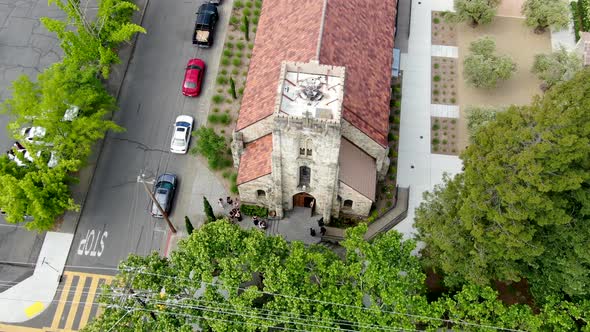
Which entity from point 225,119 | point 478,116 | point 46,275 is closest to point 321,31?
point 225,119

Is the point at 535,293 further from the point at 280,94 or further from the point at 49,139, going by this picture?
the point at 49,139

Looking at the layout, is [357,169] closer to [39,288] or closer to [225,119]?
[225,119]

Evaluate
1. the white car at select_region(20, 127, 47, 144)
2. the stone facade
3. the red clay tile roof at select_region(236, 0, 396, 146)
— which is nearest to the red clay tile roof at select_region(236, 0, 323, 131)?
the red clay tile roof at select_region(236, 0, 396, 146)

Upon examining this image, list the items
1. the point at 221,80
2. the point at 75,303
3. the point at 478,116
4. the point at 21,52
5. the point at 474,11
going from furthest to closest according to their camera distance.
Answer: the point at 21,52
the point at 474,11
the point at 221,80
the point at 478,116
the point at 75,303

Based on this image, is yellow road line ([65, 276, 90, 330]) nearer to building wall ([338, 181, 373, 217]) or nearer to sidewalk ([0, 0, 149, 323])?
sidewalk ([0, 0, 149, 323])

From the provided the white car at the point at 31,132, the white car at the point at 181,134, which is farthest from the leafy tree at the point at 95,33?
the white car at the point at 181,134

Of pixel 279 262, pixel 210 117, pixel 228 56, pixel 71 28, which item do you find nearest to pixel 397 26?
pixel 228 56

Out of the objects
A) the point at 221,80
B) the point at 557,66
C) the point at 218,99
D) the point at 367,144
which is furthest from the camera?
the point at 221,80

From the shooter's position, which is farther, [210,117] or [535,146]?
[210,117]
